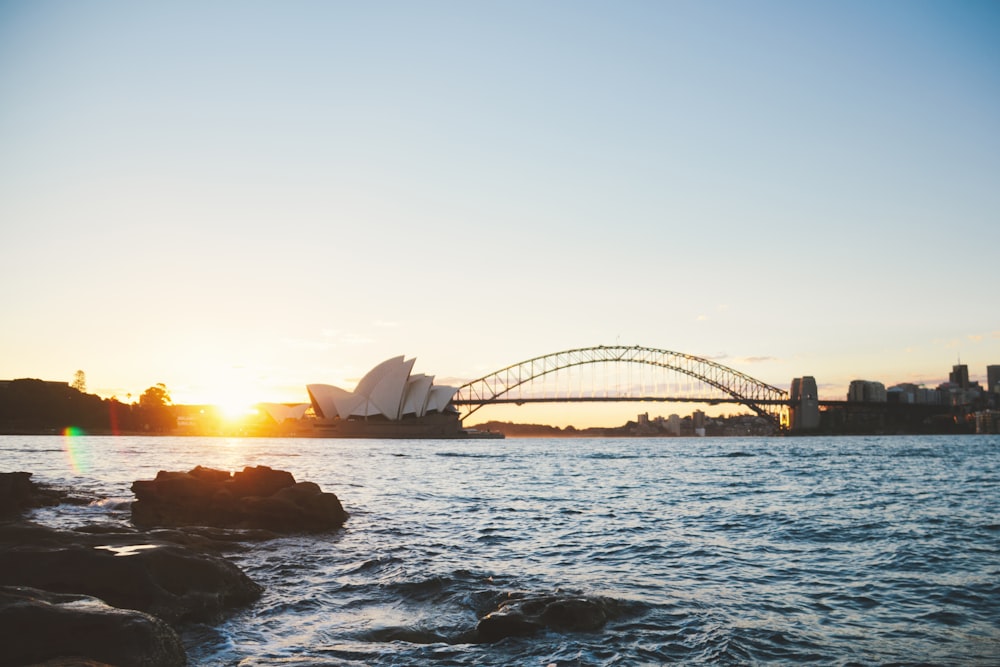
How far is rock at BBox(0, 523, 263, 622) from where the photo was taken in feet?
22.3

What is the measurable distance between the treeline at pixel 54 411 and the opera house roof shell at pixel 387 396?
1245 inches

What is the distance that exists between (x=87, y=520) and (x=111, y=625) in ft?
38.1

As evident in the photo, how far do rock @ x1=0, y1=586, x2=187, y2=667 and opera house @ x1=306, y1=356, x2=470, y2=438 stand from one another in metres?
94.2

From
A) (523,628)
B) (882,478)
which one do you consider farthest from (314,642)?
(882,478)

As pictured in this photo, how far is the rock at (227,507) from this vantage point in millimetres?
14750

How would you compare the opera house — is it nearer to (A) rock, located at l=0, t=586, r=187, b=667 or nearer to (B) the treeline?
(B) the treeline

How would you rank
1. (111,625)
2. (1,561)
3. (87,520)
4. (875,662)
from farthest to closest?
(87,520), (1,561), (875,662), (111,625)

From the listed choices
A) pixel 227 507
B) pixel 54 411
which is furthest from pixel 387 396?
pixel 227 507

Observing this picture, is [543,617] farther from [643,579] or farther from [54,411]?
[54,411]

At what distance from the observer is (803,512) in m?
17.1

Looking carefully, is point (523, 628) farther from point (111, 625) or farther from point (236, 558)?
point (236, 558)

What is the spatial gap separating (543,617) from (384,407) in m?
98.1

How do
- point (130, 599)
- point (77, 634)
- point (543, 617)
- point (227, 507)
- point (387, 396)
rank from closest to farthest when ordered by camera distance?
point (77, 634) → point (130, 599) → point (543, 617) → point (227, 507) → point (387, 396)

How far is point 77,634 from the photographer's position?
16.0 feet
